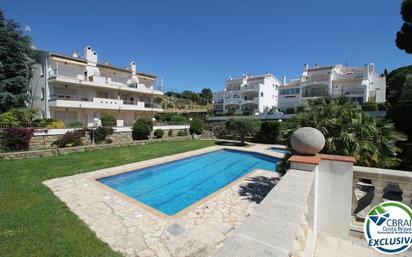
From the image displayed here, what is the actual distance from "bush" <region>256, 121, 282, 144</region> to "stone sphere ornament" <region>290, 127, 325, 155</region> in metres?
21.6

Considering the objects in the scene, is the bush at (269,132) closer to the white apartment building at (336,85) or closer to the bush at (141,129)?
the white apartment building at (336,85)

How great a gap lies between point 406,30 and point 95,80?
30545 mm

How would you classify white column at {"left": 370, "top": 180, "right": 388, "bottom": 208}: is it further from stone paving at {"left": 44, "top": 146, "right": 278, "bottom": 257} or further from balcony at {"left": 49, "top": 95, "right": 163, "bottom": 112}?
balcony at {"left": 49, "top": 95, "right": 163, "bottom": 112}

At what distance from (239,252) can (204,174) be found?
11966mm

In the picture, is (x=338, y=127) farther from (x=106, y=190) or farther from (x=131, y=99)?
(x=131, y=99)

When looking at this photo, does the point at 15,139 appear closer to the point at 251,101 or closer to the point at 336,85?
the point at 251,101

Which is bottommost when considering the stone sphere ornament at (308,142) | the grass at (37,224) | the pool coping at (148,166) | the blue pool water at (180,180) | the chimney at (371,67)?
the blue pool water at (180,180)

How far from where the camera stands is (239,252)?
1.44 metres

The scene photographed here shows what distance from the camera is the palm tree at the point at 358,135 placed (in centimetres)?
508

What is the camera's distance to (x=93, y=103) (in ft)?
84.2

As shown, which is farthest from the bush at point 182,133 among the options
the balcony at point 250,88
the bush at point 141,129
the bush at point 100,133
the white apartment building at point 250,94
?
the balcony at point 250,88

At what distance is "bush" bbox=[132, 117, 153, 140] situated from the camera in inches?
904

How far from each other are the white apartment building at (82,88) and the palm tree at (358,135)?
78.1 feet

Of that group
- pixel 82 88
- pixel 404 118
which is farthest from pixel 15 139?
pixel 404 118
